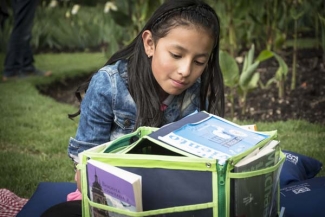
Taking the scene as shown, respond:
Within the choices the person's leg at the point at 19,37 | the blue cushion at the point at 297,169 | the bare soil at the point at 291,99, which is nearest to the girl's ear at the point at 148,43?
the blue cushion at the point at 297,169

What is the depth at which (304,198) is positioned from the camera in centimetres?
217

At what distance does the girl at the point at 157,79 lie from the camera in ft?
6.21

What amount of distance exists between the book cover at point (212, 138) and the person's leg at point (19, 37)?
3407 millimetres

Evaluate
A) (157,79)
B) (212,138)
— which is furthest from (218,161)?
(157,79)

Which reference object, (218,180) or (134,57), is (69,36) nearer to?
(134,57)

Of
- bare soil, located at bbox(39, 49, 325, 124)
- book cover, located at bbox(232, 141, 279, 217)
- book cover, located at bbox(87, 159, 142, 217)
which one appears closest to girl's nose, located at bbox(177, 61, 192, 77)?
book cover, located at bbox(232, 141, 279, 217)

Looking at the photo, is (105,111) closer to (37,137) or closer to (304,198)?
(304,198)

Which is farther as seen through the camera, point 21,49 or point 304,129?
point 21,49

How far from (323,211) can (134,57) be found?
801 millimetres

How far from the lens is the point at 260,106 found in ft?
12.4

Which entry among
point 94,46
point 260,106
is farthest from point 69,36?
point 260,106

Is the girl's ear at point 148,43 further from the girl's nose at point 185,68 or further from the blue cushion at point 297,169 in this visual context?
the blue cushion at point 297,169

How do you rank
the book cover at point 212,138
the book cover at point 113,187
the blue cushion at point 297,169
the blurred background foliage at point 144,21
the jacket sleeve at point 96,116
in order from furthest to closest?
1. the blurred background foliage at point 144,21
2. the blue cushion at point 297,169
3. the jacket sleeve at point 96,116
4. the book cover at point 212,138
5. the book cover at point 113,187

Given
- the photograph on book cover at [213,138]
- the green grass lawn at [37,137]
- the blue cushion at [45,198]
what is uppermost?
the photograph on book cover at [213,138]
